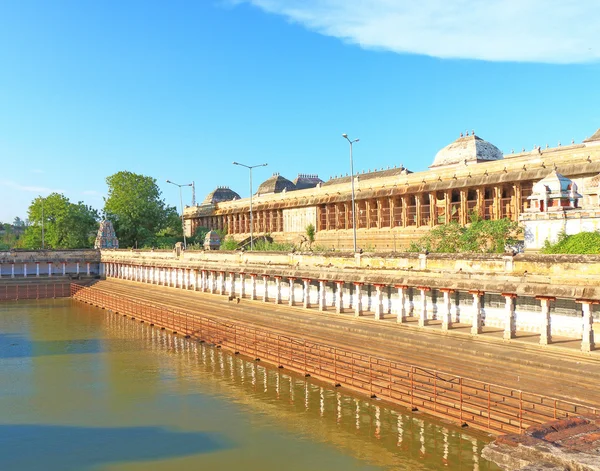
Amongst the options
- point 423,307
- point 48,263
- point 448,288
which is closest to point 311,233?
point 48,263

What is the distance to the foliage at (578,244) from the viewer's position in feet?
104

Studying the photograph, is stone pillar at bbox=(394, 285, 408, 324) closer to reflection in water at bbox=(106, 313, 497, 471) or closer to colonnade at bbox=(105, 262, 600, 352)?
colonnade at bbox=(105, 262, 600, 352)

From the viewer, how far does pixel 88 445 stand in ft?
63.8

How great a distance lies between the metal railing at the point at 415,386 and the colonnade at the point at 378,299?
4.40 m

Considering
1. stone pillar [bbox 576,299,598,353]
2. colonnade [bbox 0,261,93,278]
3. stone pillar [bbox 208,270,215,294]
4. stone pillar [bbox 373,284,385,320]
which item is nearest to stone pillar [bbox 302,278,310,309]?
stone pillar [bbox 373,284,385,320]

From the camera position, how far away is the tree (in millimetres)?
92812

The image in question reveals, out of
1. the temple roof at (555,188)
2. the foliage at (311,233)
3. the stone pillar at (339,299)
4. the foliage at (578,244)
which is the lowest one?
the stone pillar at (339,299)

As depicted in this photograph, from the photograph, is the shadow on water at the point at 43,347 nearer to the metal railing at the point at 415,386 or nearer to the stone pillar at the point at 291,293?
the metal railing at the point at 415,386

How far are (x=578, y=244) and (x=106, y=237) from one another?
6903 cm

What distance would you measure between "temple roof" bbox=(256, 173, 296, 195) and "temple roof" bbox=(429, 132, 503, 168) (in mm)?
38619

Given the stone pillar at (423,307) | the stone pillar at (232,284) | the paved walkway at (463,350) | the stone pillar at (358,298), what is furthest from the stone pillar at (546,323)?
the stone pillar at (232,284)

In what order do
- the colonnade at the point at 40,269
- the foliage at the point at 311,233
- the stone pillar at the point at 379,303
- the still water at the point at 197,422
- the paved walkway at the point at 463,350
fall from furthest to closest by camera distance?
the colonnade at the point at 40,269
the foliage at the point at 311,233
the stone pillar at the point at 379,303
the paved walkway at the point at 463,350
the still water at the point at 197,422

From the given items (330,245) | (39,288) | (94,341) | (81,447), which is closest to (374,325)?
(81,447)

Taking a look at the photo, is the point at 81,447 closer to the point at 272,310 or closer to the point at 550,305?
the point at 550,305
